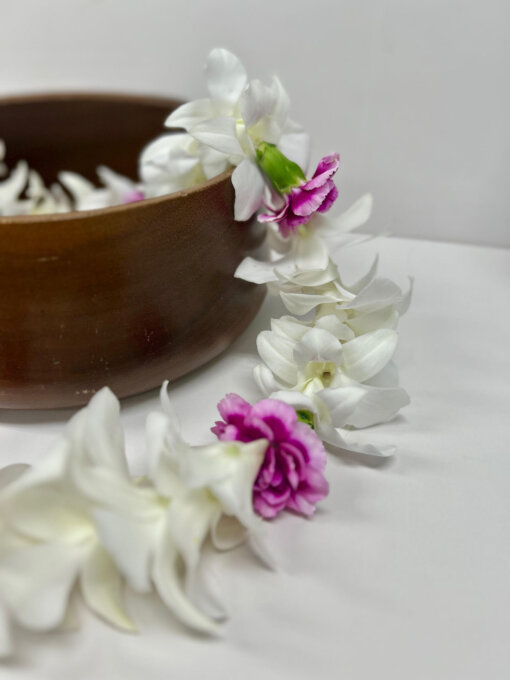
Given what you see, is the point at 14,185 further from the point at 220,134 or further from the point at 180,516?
the point at 180,516

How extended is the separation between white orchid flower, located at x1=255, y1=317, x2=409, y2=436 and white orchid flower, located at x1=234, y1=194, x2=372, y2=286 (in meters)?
0.03

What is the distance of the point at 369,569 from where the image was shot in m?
0.42

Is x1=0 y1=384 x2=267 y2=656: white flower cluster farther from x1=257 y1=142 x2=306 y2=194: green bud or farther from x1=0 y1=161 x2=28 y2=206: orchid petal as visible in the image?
x1=0 y1=161 x2=28 y2=206: orchid petal

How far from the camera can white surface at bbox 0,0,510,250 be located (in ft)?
2.41

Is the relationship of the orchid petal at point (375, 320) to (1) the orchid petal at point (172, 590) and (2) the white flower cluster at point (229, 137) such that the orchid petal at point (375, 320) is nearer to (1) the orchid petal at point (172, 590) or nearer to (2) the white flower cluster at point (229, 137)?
(2) the white flower cluster at point (229, 137)

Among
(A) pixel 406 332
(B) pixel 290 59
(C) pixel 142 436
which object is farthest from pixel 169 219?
(B) pixel 290 59

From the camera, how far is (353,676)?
365 millimetres

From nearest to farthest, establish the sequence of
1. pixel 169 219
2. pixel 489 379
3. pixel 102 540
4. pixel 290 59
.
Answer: pixel 102 540, pixel 169 219, pixel 489 379, pixel 290 59

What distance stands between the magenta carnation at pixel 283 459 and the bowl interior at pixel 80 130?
39cm

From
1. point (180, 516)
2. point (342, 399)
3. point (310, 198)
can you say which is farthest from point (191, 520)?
point (310, 198)

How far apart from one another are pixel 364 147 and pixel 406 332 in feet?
0.80

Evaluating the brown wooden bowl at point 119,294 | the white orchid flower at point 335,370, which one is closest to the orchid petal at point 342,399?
the white orchid flower at point 335,370

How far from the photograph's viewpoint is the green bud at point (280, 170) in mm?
523

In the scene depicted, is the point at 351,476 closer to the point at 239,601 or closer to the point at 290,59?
the point at 239,601
